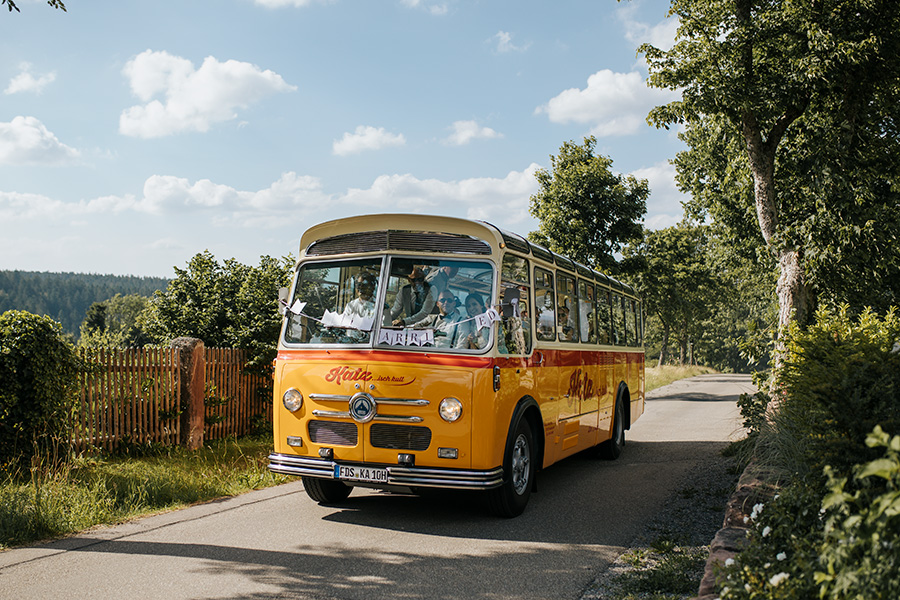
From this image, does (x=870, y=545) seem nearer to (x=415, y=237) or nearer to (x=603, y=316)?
(x=415, y=237)

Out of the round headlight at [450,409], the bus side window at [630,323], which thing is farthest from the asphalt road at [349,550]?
the bus side window at [630,323]

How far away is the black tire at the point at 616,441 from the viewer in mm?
12055

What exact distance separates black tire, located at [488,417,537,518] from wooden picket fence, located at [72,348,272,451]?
221 inches

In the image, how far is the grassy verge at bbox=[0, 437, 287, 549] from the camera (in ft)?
22.0

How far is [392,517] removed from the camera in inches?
301

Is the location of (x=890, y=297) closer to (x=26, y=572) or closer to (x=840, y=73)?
(x=840, y=73)

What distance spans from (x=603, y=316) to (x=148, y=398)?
6.94 meters

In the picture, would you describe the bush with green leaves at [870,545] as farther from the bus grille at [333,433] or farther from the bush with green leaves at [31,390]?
the bush with green leaves at [31,390]

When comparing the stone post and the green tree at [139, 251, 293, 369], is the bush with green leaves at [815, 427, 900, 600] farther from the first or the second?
the green tree at [139, 251, 293, 369]

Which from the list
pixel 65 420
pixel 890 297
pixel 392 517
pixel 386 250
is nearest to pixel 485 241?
pixel 386 250

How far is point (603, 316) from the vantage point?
39.8ft

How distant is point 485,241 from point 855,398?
3904mm

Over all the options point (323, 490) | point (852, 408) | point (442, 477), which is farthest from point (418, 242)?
point (852, 408)

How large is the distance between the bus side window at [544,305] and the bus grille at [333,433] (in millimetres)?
2461
